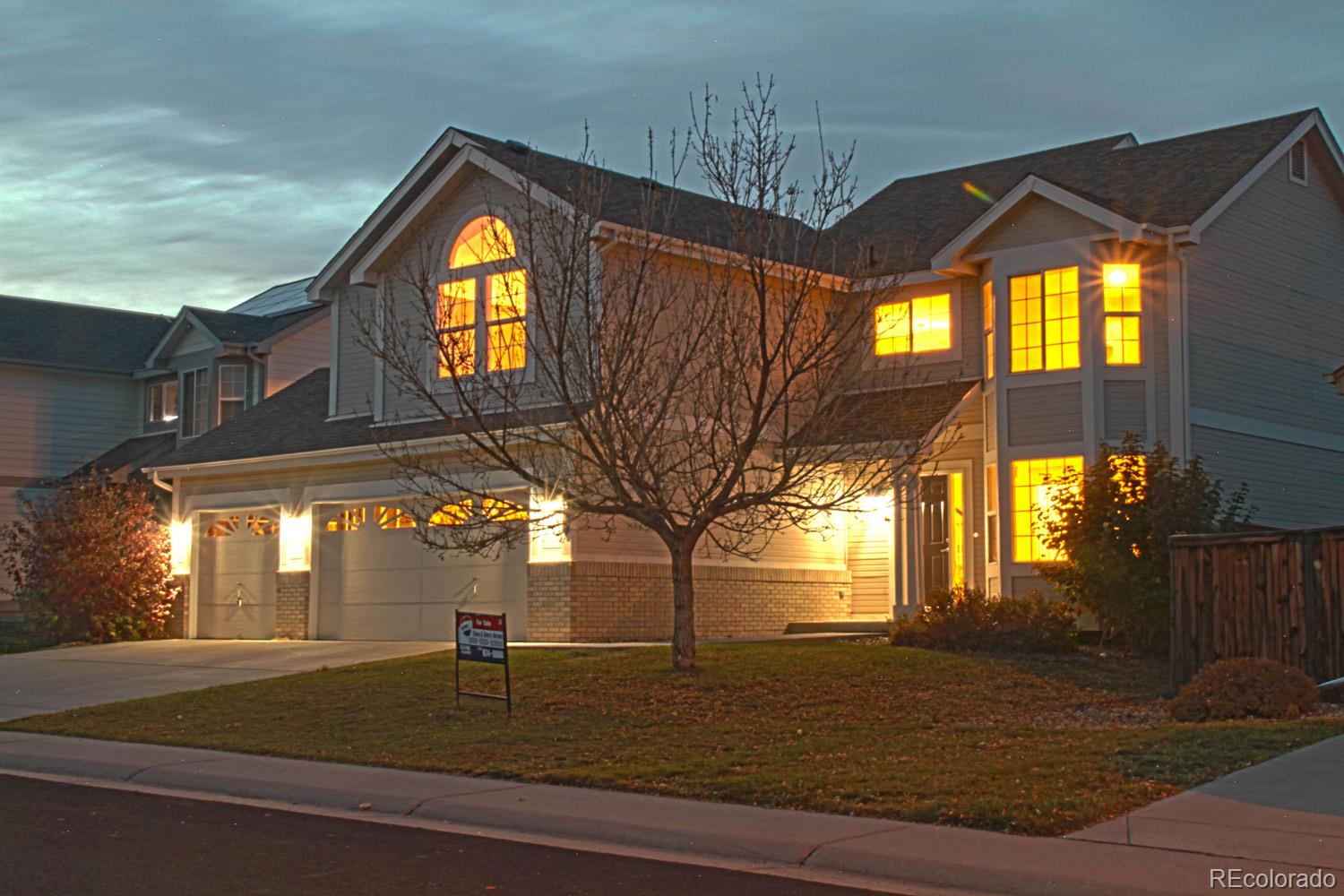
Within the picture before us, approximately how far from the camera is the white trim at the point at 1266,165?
858 inches

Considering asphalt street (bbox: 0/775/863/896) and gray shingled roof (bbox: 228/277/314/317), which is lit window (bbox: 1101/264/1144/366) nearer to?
asphalt street (bbox: 0/775/863/896)

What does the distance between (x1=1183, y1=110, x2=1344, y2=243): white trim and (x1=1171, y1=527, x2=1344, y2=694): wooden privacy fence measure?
282 inches

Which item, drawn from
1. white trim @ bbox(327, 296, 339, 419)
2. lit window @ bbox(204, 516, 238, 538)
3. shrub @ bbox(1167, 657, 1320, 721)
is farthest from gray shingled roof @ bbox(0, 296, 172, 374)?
shrub @ bbox(1167, 657, 1320, 721)

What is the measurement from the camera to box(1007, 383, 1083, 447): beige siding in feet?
72.0

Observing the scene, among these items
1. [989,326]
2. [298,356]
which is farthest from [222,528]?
[989,326]

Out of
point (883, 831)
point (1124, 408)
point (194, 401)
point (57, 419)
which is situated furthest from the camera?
point (57, 419)

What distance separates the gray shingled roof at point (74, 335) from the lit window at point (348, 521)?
13.0 meters

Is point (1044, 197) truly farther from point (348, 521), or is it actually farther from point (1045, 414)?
point (348, 521)

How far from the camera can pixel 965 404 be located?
75.8 ft

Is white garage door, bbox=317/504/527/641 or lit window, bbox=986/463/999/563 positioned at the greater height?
lit window, bbox=986/463/999/563

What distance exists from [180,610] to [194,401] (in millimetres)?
7776

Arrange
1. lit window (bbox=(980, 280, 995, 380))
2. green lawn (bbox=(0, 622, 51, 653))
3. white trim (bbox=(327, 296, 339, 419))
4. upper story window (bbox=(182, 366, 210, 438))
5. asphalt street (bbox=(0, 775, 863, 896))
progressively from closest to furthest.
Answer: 1. asphalt street (bbox=(0, 775, 863, 896))
2. lit window (bbox=(980, 280, 995, 380))
3. white trim (bbox=(327, 296, 339, 419))
4. green lawn (bbox=(0, 622, 51, 653))
5. upper story window (bbox=(182, 366, 210, 438))

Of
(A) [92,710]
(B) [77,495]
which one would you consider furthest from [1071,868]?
(B) [77,495]

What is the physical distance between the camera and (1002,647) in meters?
19.0
